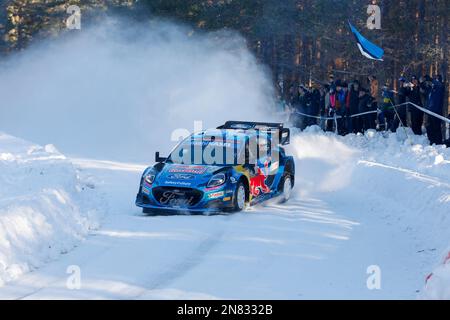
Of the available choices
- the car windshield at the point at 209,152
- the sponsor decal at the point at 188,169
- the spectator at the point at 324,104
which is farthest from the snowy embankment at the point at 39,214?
the spectator at the point at 324,104

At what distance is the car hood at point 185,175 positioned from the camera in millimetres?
13438

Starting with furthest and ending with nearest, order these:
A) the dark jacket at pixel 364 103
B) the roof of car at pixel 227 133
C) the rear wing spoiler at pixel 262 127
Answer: the dark jacket at pixel 364 103, the rear wing spoiler at pixel 262 127, the roof of car at pixel 227 133

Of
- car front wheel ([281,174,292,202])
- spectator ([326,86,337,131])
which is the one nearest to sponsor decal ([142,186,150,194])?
car front wheel ([281,174,292,202])

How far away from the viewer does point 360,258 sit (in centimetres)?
995

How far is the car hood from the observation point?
44.1 feet

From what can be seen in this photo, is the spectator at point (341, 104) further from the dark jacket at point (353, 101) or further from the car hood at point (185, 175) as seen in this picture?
the car hood at point (185, 175)

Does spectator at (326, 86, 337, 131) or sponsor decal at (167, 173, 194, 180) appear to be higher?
spectator at (326, 86, 337, 131)

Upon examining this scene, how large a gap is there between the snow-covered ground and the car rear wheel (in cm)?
23

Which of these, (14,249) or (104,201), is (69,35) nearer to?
(104,201)

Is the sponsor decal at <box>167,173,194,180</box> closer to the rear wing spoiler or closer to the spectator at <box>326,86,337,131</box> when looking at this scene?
the rear wing spoiler

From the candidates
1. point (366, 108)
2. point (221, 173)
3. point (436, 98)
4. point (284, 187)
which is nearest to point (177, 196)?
point (221, 173)

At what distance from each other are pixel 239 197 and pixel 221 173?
543mm

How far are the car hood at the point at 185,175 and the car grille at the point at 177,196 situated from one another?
9 centimetres
